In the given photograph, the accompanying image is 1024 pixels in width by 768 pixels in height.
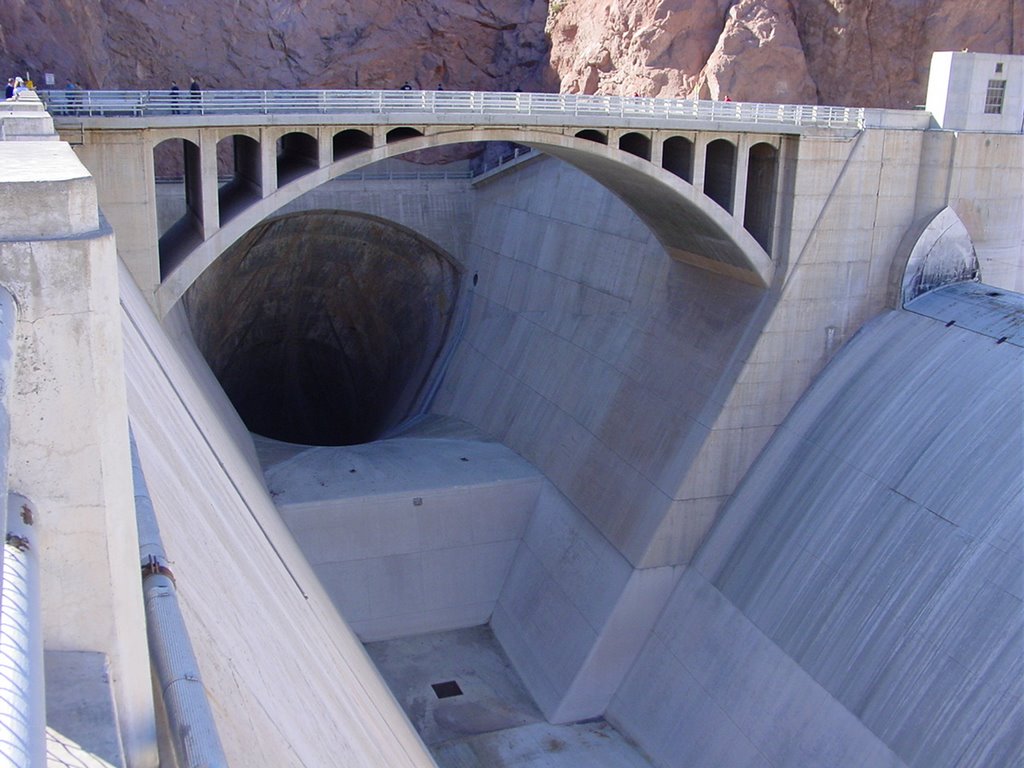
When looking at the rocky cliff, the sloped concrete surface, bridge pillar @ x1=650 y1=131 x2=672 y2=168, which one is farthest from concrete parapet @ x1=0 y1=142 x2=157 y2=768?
the rocky cliff

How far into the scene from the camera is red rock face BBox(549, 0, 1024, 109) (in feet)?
97.4

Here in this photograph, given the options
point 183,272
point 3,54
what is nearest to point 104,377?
point 183,272

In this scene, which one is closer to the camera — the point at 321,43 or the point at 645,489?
the point at 645,489

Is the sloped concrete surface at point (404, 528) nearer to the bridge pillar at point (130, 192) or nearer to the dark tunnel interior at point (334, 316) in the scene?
the dark tunnel interior at point (334, 316)

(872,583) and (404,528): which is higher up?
(872,583)

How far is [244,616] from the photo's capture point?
8.38 metres

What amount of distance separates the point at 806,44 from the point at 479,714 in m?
21.9

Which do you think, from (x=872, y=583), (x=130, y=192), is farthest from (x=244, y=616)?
(x=872, y=583)

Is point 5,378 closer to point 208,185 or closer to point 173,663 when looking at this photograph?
point 173,663

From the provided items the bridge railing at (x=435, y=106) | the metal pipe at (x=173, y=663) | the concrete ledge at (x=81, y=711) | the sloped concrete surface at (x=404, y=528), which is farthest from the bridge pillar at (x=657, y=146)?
the concrete ledge at (x=81, y=711)

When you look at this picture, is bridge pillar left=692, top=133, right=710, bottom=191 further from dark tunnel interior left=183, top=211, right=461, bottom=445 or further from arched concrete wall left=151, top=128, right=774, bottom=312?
dark tunnel interior left=183, top=211, right=461, bottom=445

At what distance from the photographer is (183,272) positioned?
18.7 m

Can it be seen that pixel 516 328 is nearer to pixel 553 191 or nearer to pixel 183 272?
pixel 553 191

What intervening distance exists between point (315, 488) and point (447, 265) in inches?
499
